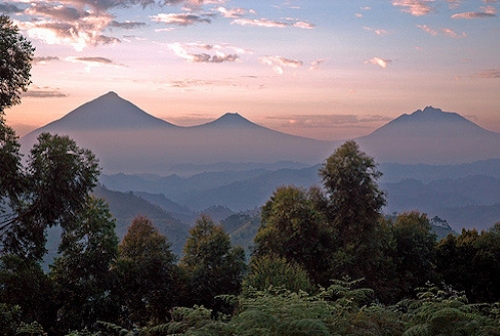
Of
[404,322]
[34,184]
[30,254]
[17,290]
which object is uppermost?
[34,184]

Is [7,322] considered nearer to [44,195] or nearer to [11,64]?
[44,195]

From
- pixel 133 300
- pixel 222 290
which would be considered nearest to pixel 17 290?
pixel 133 300

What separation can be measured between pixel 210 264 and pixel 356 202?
989cm

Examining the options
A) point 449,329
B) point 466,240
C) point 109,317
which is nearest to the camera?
point 449,329

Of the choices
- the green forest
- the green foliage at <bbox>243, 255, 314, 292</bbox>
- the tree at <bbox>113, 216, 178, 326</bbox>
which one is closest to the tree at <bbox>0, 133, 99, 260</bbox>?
the green forest

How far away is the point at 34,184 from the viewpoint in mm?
20812

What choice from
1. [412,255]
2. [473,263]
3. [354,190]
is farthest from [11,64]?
[473,263]

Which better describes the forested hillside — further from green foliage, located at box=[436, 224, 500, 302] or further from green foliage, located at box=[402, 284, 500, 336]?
green foliage, located at box=[402, 284, 500, 336]

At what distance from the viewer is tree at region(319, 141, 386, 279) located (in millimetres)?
31781

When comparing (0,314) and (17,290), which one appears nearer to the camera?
(0,314)

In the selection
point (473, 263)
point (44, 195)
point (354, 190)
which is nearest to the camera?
point (44, 195)

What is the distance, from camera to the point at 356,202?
1261 inches

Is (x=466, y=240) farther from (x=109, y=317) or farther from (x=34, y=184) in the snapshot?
(x=34, y=184)

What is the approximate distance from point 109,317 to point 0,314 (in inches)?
357
